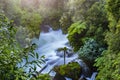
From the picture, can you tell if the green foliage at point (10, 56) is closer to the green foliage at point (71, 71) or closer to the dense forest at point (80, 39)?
the dense forest at point (80, 39)

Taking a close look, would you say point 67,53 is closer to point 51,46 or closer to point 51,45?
point 51,46

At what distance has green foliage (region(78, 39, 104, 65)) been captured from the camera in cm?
1524

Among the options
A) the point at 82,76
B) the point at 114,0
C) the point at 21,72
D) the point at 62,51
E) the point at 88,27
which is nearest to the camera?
the point at 21,72

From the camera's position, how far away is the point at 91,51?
50.4 ft

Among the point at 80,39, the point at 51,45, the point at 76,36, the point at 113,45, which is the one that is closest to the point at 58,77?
the point at 80,39

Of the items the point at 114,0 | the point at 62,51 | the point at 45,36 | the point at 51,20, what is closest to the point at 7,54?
the point at 114,0

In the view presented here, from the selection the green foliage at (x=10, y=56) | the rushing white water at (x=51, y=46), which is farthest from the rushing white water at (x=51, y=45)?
the green foliage at (x=10, y=56)

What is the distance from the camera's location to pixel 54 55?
20078mm

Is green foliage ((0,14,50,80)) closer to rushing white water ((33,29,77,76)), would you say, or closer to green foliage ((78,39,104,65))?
green foliage ((78,39,104,65))

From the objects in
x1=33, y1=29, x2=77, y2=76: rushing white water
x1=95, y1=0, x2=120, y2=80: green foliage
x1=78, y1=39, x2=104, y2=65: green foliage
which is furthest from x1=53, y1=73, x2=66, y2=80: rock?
x1=95, y1=0, x2=120, y2=80: green foliage

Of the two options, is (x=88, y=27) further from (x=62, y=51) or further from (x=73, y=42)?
(x=62, y=51)

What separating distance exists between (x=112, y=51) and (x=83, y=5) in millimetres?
6598

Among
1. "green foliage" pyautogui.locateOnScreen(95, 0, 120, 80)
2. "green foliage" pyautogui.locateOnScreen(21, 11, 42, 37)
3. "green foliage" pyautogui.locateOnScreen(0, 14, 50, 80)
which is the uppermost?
"green foliage" pyautogui.locateOnScreen(21, 11, 42, 37)

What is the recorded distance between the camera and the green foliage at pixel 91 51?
15.2m
